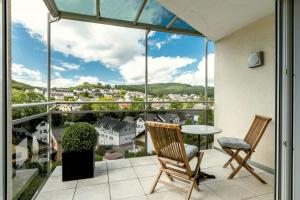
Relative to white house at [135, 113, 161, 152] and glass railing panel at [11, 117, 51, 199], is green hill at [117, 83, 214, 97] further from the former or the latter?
glass railing panel at [11, 117, 51, 199]

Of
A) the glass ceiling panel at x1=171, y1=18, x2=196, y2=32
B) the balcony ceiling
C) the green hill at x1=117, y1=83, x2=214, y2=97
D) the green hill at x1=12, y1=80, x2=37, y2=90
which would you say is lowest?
the green hill at x1=12, y1=80, x2=37, y2=90

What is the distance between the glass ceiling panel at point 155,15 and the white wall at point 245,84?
133 centimetres

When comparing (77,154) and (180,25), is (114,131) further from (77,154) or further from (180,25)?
(180,25)

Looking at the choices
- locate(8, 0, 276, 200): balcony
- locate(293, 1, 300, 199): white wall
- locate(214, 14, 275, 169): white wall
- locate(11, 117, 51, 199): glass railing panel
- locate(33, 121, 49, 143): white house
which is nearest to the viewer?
locate(293, 1, 300, 199): white wall

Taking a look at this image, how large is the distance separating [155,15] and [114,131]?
249 centimetres

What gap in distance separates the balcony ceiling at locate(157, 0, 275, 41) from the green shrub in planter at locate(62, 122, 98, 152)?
2.38 metres

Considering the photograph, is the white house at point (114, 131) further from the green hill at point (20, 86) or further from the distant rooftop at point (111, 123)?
the green hill at point (20, 86)

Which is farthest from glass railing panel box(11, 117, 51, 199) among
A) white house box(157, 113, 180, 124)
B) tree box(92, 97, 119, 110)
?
white house box(157, 113, 180, 124)

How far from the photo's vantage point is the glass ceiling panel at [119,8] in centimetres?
302

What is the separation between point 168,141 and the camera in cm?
206

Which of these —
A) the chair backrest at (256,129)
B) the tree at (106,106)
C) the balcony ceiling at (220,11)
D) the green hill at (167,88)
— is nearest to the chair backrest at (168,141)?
A: the chair backrest at (256,129)

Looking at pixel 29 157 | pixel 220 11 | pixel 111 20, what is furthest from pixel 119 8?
pixel 29 157

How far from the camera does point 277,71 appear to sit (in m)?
1.20

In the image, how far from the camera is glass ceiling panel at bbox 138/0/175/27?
3176 millimetres
